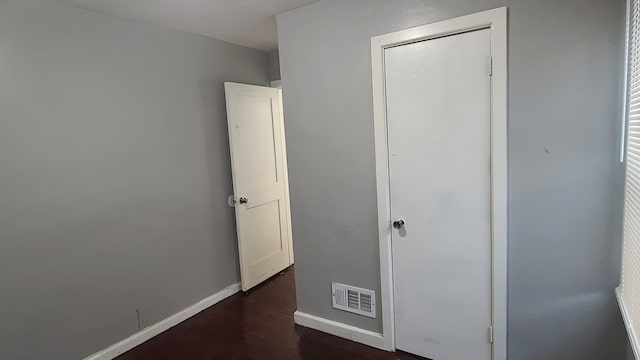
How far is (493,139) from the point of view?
1.89 meters

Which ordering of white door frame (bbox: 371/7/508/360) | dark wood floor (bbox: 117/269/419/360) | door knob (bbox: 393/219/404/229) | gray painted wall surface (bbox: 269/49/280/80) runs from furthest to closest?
gray painted wall surface (bbox: 269/49/280/80) → dark wood floor (bbox: 117/269/419/360) → door knob (bbox: 393/219/404/229) → white door frame (bbox: 371/7/508/360)

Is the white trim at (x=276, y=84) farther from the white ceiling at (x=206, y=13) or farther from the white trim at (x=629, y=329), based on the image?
the white trim at (x=629, y=329)

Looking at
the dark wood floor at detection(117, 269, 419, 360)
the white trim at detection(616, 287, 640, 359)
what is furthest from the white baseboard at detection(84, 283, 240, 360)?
the white trim at detection(616, 287, 640, 359)

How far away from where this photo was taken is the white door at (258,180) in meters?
3.27

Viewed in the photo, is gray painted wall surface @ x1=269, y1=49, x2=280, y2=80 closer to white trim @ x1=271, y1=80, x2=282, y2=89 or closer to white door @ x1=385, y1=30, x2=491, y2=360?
white trim @ x1=271, y1=80, x2=282, y2=89

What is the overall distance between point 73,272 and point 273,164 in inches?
76.4

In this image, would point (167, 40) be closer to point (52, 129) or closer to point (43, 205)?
point (52, 129)

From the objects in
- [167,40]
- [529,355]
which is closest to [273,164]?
[167,40]

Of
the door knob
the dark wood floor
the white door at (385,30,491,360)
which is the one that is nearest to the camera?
the white door at (385,30,491,360)

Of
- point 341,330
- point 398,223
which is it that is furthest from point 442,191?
point 341,330

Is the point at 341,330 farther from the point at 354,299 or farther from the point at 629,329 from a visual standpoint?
the point at 629,329

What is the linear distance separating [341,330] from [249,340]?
2.26ft

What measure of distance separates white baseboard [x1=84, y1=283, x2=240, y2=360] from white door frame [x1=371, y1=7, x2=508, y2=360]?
1.72 meters

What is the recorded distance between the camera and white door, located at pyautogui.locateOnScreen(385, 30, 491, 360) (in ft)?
6.42
